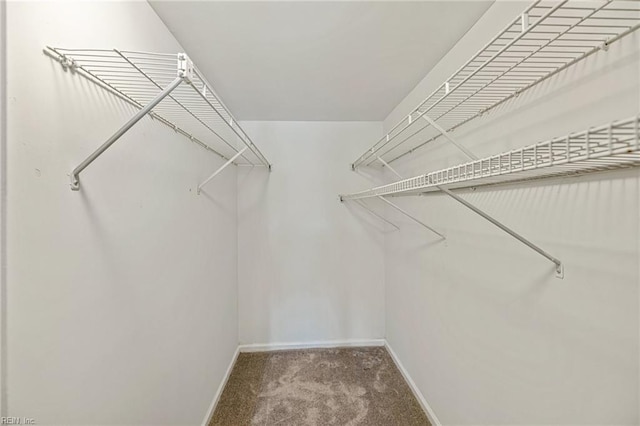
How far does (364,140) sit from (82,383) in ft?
8.41

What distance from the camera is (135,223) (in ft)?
3.28

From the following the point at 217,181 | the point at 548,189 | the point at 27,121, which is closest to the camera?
the point at 27,121

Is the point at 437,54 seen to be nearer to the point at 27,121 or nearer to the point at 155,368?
the point at 27,121

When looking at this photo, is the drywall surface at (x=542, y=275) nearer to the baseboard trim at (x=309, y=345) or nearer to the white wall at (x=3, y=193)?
the baseboard trim at (x=309, y=345)

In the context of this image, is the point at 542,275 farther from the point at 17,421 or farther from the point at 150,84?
the point at 150,84

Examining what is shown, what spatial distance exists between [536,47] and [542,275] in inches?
29.5

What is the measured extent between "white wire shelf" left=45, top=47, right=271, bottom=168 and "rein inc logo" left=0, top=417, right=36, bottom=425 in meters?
0.86

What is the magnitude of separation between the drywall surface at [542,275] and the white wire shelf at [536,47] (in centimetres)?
5

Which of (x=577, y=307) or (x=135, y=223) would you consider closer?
(x=577, y=307)

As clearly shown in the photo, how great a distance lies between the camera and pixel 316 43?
4.45 feet

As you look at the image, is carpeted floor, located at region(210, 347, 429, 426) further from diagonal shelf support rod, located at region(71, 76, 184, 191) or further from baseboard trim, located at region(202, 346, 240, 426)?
diagonal shelf support rod, located at region(71, 76, 184, 191)

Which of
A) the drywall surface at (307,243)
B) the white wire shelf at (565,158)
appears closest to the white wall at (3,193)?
the white wire shelf at (565,158)

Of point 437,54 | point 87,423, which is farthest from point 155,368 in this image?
point 437,54

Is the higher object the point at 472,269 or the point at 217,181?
the point at 217,181
